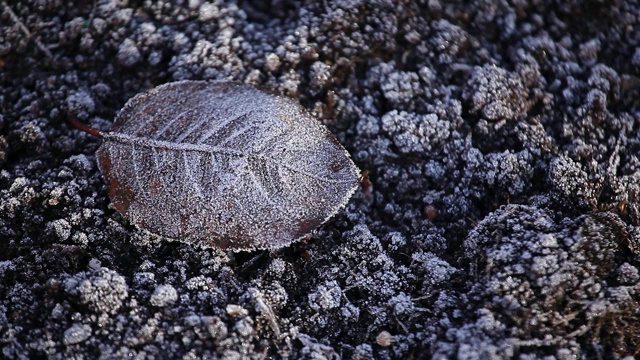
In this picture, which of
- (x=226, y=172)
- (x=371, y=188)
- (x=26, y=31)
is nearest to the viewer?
(x=226, y=172)

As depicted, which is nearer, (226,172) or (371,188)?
(226,172)

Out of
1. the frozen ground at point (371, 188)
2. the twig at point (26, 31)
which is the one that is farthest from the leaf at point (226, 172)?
the twig at point (26, 31)

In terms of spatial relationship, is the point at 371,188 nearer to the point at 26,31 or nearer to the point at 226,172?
the point at 226,172

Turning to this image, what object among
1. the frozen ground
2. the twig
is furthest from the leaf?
the twig

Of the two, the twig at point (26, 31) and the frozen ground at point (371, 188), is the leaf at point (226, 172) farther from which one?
the twig at point (26, 31)

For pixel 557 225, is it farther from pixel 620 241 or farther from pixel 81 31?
pixel 81 31

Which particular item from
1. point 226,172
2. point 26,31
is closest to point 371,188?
point 226,172

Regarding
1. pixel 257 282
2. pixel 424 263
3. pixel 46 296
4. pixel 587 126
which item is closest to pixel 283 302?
pixel 257 282
